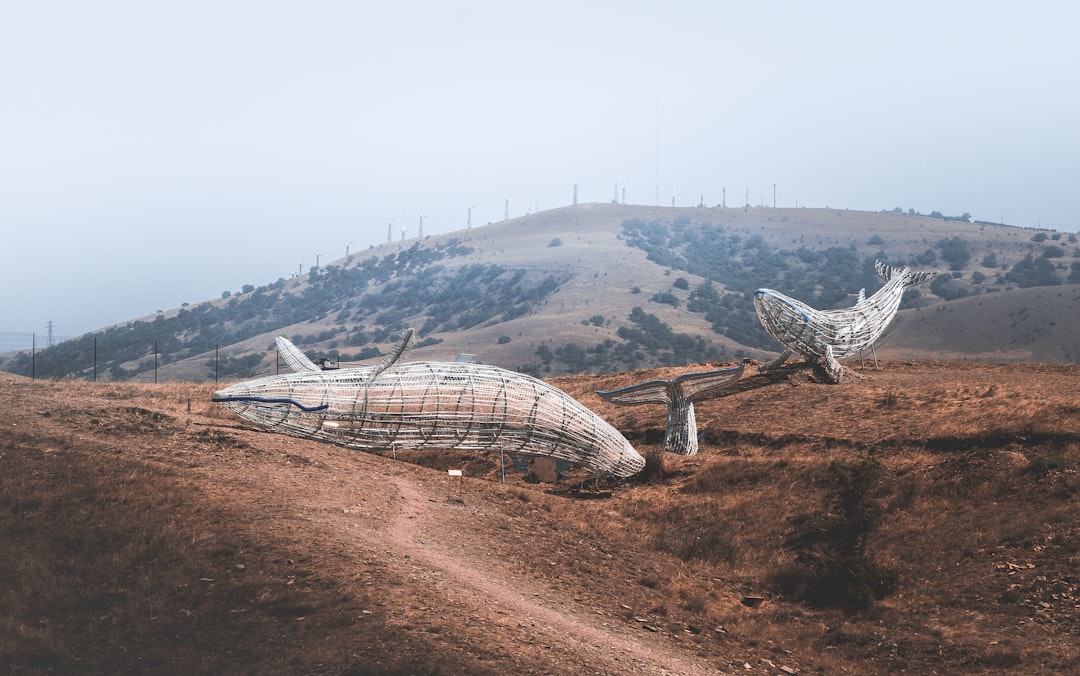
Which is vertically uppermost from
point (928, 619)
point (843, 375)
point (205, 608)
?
point (843, 375)

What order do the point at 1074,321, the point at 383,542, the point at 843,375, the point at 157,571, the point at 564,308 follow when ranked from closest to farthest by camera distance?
the point at 157,571
the point at 383,542
the point at 843,375
the point at 1074,321
the point at 564,308

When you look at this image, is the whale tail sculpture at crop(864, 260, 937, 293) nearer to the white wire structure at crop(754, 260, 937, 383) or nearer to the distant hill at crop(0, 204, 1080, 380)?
the white wire structure at crop(754, 260, 937, 383)

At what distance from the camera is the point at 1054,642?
17000mm

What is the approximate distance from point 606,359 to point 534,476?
82775 millimetres

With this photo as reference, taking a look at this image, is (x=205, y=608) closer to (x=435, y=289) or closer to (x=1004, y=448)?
(x=1004, y=448)

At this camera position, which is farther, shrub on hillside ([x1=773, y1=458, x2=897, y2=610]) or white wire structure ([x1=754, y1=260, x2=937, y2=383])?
white wire structure ([x1=754, y1=260, x2=937, y2=383])

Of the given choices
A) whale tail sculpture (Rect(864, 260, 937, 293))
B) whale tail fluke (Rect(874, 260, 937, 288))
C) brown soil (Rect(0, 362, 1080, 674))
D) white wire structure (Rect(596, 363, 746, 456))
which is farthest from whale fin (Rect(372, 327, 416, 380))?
whale tail fluke (Rect(874, 260, 937, 288))

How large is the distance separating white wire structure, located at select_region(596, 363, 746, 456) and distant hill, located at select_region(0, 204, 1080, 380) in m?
68.0

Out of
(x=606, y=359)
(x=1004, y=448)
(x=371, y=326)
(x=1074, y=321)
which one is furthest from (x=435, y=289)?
(x=1004, y=448)

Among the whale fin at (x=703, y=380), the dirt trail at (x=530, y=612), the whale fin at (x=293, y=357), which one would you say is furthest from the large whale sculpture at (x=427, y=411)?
the dirt trail at (x=530, y=612)

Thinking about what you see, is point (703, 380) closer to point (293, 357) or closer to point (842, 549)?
point (842, 549)

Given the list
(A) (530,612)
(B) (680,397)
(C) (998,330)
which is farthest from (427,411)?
(C) (998,330)

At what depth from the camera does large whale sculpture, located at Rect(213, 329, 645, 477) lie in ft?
90.5

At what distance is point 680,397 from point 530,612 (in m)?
19.1
